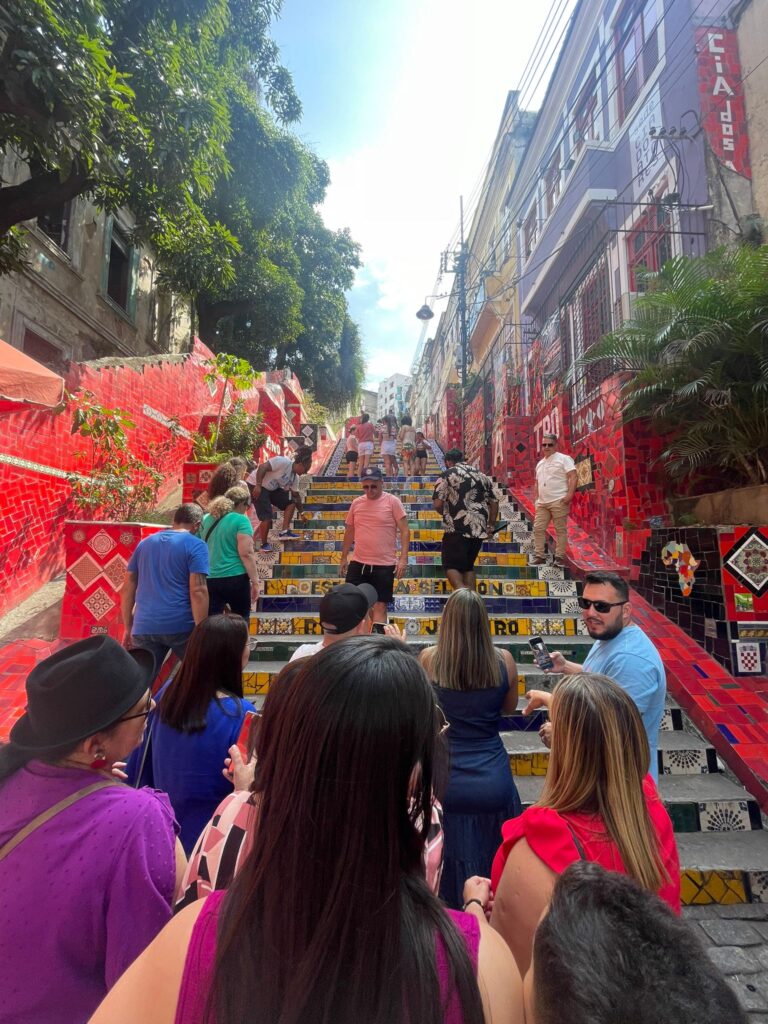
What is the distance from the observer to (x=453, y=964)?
0.81 metres

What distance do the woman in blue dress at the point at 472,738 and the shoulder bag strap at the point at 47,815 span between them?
4.77 feet

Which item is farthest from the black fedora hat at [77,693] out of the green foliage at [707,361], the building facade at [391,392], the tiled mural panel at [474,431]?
the building facade at [391,392]

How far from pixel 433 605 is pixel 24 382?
4.41 m

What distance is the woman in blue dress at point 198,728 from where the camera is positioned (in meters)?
2.00

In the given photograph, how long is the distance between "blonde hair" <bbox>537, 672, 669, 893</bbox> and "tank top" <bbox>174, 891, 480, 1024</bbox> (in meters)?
0.78

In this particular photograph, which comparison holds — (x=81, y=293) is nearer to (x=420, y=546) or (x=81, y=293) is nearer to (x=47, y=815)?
(x=420, y=546)

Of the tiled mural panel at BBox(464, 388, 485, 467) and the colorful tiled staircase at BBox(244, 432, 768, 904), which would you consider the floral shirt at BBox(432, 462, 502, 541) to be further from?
the tiled mural panel at BBox(464, 388, 485, 467)

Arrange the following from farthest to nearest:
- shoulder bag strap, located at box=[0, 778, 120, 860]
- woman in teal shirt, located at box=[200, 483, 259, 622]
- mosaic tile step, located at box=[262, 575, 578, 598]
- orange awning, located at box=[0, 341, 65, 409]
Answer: mosaic tile step, located at box=[262, 575, 578, 598], orange awning, located at box=[0, 341, 65, 409], woman in teal shirt, located at box=[200, 483, 259, 622], shoulder bag strap, located at box=[0, 778, 120, 860]

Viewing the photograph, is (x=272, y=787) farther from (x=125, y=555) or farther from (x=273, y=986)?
(x=125, y=555)

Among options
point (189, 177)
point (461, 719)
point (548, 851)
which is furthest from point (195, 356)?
point (548, 851)

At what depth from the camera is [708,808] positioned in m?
3.17

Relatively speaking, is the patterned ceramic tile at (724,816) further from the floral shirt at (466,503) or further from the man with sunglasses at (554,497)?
the man with sunglasses at (554,497)

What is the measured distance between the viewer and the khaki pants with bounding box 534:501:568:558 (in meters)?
6.32

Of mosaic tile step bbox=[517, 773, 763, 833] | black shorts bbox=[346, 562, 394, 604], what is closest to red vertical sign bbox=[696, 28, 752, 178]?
black shorts bbox=[346, 562, 394, 604]
